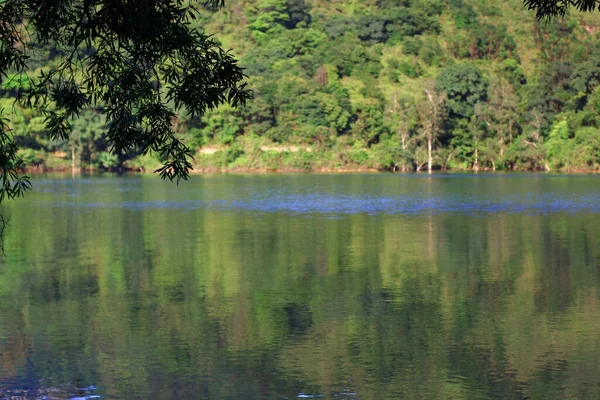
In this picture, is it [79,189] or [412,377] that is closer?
[412,377]

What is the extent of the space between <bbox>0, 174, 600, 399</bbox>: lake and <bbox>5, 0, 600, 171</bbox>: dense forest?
69.8 metres

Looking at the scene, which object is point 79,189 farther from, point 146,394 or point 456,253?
point 146,394

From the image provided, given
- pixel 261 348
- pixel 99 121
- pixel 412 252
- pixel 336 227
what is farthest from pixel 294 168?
pixel 261 348

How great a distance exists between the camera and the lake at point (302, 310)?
42.1 feet

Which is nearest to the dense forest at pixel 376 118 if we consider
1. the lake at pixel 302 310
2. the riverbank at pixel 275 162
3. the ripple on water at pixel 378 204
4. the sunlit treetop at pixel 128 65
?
the riverbank at pixel 275 162

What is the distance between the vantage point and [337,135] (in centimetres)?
11481

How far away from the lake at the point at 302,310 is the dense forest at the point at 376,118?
229ft

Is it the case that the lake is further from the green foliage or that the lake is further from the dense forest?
the green foliage

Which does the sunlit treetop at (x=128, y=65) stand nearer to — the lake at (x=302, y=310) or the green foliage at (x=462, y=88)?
the lake at (x=302, y=310)

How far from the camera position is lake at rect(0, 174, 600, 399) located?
12.8 meters

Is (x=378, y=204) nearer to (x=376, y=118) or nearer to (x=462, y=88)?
(x=376, y=118)

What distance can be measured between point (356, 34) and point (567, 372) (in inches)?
5180

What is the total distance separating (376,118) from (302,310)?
96.7 metres

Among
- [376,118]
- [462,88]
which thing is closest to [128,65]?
[376,118]
